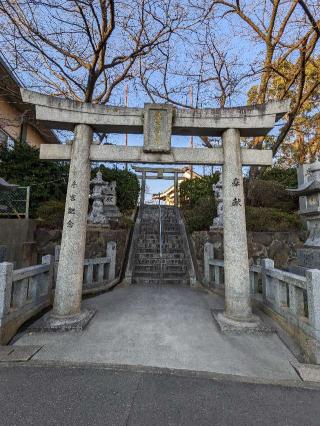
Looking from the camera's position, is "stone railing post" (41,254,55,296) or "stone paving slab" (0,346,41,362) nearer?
"stone paving slab" (0,346,41,362)

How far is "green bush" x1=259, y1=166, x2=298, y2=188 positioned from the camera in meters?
14.0

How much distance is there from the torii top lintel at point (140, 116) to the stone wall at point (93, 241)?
4.61 metres

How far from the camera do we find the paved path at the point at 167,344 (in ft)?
11.6

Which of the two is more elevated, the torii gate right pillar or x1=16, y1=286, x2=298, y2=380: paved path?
the torii gate right pillar

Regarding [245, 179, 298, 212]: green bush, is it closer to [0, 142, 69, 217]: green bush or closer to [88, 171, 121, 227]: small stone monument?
[88, 171, 121, 227]: small stone monument

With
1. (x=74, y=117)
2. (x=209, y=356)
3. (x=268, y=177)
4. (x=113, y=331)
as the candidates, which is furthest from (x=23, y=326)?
(x=268, y=177)

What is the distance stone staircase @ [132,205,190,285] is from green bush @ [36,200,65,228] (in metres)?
3.44

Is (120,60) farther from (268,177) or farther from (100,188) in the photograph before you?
(268,177)

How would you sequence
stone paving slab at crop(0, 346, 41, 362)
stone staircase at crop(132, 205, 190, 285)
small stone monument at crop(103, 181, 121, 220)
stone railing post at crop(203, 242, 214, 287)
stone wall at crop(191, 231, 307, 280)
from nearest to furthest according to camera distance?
stone paving slab at crop(0, 346, 41, 362), stone railing post at crop(203, 242, 214, 287), stone staircase at crop(132, 205, 190, 285), stone wall at crop(191, 231, 307, 280), small stone monument at crop(103, 181, 121, 220)

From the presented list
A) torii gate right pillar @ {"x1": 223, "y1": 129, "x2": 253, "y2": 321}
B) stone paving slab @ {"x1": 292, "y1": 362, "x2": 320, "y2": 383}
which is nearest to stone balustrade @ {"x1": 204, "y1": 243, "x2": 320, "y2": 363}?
stone paving slab @ {"x1": 292, "y1": 362, "x2": 320, "y2": 383}

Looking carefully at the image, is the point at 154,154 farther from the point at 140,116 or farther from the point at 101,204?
the point at 101,204

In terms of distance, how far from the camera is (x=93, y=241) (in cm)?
900

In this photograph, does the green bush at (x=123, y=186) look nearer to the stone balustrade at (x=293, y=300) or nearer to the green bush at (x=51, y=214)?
the green bush at (x=51, y=214)

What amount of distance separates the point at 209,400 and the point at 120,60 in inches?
491
